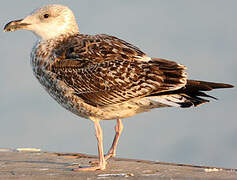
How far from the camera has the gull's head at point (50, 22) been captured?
11797mm

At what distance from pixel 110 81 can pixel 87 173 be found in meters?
2.12

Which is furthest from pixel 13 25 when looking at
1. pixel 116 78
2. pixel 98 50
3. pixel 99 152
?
pixel 99 152

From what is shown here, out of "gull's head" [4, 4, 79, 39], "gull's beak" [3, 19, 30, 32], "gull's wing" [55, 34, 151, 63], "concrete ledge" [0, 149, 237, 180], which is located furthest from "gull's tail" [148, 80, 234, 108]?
"gull's beak" [3, 19, 30, 32]

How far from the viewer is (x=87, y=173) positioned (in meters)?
9.91

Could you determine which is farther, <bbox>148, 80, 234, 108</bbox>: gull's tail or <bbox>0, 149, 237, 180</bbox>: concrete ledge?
<bbox>148, 80, 234, 108</bbox>: gull's tail

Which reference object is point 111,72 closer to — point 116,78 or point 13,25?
point 116,78

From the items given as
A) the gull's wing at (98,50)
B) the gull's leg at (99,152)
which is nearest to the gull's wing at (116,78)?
the gull's wing at (98,50)

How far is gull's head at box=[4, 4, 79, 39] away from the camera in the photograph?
11797 mm

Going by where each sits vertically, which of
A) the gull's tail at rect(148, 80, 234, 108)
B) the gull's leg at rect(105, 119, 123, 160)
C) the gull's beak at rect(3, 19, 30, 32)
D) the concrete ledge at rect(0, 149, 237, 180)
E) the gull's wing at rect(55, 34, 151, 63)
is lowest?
the concrete ledge at rect(0, 149, 237, 180)

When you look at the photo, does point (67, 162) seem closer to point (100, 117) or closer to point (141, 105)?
point (100, 117)

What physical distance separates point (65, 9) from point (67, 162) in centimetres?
378

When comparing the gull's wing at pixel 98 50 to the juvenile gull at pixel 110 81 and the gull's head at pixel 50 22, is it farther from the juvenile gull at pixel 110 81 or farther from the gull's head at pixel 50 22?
the gull's head at pixel 50 22

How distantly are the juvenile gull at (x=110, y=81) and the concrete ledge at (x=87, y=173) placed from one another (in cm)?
66

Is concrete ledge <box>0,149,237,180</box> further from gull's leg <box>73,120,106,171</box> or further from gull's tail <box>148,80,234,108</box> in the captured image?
gull's tail <box>148,80,234,108</box>
